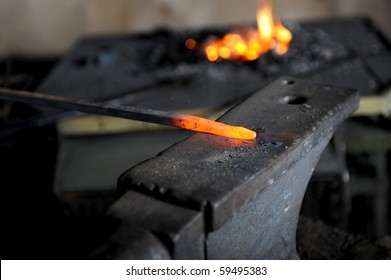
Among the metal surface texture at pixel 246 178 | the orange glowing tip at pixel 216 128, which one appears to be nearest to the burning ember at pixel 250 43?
the metal surface texture at pixel 246 178

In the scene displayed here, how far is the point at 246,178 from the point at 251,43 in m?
2.81

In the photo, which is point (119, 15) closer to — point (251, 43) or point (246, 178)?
point (251, 43)

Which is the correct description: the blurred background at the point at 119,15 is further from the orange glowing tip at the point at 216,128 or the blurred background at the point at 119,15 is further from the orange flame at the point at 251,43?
the orange glowing tip at the point at 216,128

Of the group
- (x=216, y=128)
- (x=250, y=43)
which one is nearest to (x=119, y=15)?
(x=250, y=43)

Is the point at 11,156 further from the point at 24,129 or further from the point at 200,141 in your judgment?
the point at 200,141

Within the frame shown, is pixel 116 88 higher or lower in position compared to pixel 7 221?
higher

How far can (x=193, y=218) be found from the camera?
159 centimetres

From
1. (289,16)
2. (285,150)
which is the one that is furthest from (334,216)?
(289,16)

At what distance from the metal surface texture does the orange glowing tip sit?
3 centimetres

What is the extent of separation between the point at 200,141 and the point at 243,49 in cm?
247

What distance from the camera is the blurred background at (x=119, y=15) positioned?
19.4 ft

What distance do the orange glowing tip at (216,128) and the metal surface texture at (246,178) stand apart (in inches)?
1.0

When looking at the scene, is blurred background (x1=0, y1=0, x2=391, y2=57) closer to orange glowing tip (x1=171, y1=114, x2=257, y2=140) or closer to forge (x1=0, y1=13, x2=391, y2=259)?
forge (x1=0, y1=13, x2=391, y2=259)

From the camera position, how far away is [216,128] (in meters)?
1.97
